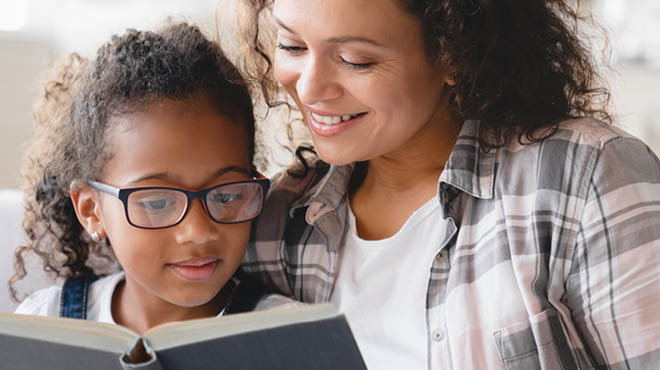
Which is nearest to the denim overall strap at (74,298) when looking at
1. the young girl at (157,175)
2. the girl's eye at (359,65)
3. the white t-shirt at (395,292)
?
the young girl at (157,175)

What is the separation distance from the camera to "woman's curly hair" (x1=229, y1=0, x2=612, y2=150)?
4.17 ft

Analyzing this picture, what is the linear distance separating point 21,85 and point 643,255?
290cm

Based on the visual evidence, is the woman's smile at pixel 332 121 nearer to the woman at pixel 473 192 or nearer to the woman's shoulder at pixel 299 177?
the woman at pixel 473 192

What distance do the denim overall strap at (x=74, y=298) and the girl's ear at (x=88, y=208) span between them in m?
0.19

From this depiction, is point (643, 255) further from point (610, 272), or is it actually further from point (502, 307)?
point (502, 307)

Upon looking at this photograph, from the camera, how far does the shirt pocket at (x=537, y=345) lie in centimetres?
119

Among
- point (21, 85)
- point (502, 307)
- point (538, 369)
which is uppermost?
point (21, 85)

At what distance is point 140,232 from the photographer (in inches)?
52.9

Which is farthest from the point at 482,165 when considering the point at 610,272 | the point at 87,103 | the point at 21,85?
the point at 21,85

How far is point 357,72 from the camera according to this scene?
1.28 meters

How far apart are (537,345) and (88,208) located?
0.83 metres

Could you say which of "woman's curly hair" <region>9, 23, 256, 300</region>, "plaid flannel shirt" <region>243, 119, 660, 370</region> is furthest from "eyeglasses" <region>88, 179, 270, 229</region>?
"plaid flannel shirt" <region>243, 119, 660, 370</region>

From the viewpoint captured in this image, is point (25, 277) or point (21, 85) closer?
point (25, 277)

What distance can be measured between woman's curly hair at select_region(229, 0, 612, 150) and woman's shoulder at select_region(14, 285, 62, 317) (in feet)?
2.83
